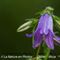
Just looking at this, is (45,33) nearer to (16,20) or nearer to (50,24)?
(50,24)

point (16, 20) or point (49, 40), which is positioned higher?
point (16, 20)

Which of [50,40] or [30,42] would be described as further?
[30,42]

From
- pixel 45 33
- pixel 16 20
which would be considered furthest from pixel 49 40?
pixel 16 20

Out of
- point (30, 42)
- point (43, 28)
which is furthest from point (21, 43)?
point (43, 28)

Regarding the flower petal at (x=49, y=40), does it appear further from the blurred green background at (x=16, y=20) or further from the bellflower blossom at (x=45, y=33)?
the blurred green background at (x=16, y=20)

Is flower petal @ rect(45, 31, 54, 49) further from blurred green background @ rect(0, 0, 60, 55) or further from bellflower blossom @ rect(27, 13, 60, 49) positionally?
blurred green background @ rect(0, 0, 60, 55)

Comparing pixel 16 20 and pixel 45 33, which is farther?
pixel 16 20

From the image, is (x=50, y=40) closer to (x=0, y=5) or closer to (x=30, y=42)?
(x=30, y=42)
